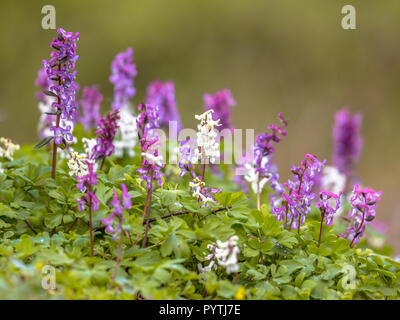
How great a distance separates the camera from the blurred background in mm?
7531

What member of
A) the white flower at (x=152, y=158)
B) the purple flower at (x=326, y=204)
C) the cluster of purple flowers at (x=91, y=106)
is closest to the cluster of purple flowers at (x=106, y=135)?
the white flower at (x=152, y=158)

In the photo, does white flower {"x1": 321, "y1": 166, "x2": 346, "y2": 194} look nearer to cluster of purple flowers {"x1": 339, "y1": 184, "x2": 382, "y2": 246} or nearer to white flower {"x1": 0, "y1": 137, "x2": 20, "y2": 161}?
cluster of purple flowers {"x1": 339, "y1": 184, "x2": 382, "y2": 246}

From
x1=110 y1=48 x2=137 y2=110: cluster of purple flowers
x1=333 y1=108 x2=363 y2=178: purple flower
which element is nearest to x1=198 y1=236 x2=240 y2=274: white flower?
x1=110 y1=48 x2=137 y2=110: cluster of purple flowers

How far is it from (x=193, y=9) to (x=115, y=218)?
7234 millimetres

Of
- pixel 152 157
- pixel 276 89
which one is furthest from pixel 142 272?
pixel 276 89

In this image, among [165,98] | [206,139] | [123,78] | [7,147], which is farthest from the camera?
[165,98]

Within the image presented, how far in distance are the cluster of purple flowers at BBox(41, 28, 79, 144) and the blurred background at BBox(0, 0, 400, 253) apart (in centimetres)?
543

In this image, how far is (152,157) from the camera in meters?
1.69

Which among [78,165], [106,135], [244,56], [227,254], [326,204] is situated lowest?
[227,254]

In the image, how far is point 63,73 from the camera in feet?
6.53

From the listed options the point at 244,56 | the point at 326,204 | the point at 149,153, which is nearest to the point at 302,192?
the point at 326,204

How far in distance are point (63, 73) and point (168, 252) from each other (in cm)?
84

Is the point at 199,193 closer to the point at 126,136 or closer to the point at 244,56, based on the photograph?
the point at 126,136
